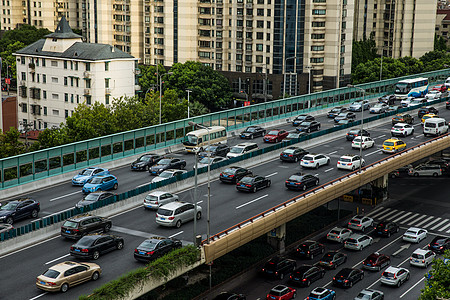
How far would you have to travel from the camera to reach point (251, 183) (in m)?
68.0

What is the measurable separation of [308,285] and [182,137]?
31678 mm

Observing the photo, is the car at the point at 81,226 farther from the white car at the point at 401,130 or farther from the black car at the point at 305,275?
the white car at the point at 401,130

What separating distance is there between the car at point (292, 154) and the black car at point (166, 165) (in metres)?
12.6

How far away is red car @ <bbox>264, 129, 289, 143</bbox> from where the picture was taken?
91250 millimetres

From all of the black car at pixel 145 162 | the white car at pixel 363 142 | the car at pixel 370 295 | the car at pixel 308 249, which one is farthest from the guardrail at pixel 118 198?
the car at pixel 370 295

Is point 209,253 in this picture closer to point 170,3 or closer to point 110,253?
point 110,253

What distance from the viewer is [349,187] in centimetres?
7281

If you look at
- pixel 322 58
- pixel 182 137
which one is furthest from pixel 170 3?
pixel 182 137

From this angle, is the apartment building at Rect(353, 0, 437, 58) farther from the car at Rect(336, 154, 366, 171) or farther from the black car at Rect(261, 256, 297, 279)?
the black car at Rect(261, 256, 297, 279)

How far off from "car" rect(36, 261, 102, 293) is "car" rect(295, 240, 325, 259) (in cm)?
2816

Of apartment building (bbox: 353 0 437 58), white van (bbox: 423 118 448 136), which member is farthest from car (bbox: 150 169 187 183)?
apartment building (bbox: 353 0 437 58)

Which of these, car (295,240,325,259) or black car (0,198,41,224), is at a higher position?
black car (0,198,41,224)

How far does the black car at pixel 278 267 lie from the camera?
64.4m

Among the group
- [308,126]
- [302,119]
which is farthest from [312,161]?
[302,119]
